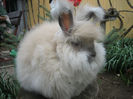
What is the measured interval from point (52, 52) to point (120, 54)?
2.22m

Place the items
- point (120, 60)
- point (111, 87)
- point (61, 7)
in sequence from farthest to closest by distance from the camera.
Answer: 1. point (120, 60)
2. point (111, 87)
3. point (61, 7)

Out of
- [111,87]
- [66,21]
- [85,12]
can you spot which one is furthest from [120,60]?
[66,21]

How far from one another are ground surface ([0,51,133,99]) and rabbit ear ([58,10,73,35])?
→ 1501 mm

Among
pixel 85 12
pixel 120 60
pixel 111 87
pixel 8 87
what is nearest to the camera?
pixel 85 12

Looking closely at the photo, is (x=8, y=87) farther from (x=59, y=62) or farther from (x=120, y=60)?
(x=120, y=60)

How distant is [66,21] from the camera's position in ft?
4.76

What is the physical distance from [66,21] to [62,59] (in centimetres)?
32

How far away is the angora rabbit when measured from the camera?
1.40 m

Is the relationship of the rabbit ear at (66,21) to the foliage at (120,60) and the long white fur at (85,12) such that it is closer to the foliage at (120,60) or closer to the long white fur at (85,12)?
the long white fur at (85,12)

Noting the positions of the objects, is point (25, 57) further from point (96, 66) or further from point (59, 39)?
point (96, 66)

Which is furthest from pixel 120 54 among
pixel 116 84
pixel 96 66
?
pixel 96 66

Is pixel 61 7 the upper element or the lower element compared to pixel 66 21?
upper

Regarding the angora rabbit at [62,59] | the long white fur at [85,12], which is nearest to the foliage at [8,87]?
the angora rabbit at [62,59]

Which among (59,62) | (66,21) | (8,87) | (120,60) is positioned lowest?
(8,87)
